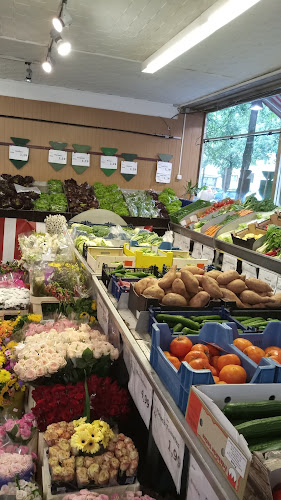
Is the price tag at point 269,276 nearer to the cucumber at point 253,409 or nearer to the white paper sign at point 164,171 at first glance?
the cucumber at point 253,409

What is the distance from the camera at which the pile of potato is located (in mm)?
2674

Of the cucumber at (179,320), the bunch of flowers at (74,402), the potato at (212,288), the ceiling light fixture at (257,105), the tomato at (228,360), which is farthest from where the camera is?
the ceiling light fixture at (257,105)

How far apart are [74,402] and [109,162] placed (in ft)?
27.4

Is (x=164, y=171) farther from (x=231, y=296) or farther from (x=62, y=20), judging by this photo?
(x=231, y=296)

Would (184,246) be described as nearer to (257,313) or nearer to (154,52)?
(154,52)

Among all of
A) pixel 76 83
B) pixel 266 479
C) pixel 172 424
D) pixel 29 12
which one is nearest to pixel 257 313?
pixel 172 424

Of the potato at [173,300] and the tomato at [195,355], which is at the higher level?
the potato at [173,300]

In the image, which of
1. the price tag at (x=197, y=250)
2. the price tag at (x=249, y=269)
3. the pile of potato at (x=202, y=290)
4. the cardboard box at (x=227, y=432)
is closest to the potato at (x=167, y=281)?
the pile of potato at (x=202, y=290)

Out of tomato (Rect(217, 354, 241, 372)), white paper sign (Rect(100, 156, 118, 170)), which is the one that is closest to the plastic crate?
tomato (Rect(217, 354, 241, 372))

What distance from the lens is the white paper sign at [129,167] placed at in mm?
10188

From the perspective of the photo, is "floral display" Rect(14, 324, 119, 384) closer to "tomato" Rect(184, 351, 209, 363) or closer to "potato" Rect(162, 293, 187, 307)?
"potato" Rect(162, 293, 187, 307)

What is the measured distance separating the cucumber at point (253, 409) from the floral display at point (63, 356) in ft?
4.19

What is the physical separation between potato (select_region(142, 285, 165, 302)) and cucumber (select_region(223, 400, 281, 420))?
1.20 meters

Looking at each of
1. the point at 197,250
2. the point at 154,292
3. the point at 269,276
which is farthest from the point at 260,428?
the point at 197,250
